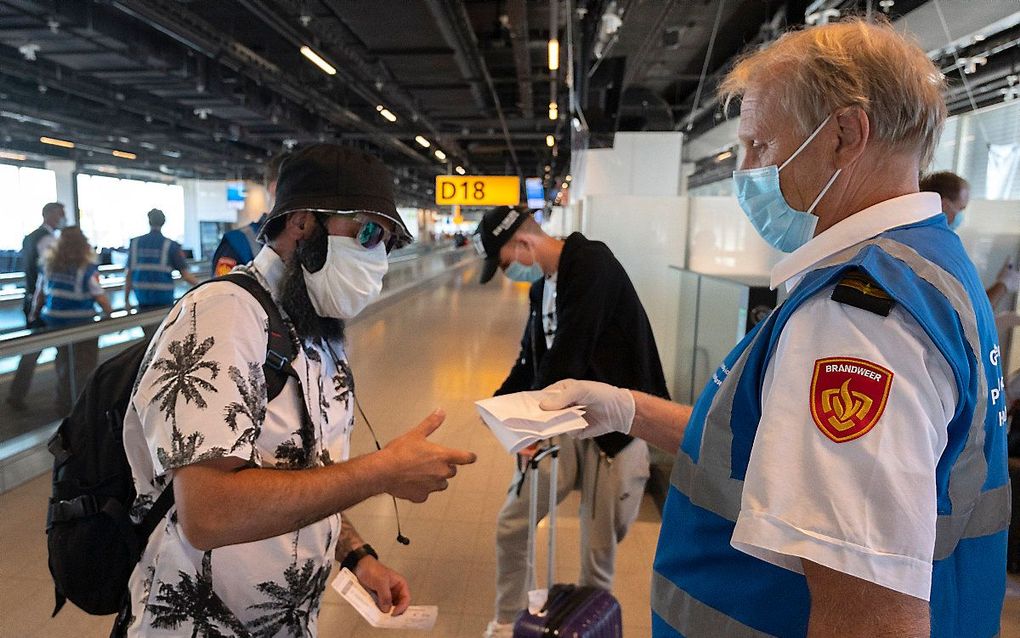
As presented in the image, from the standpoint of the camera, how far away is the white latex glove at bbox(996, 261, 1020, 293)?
14.0ft

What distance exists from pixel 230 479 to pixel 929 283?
1.12 m

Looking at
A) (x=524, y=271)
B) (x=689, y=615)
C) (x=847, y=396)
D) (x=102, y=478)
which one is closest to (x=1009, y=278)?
(x=524, y=271)

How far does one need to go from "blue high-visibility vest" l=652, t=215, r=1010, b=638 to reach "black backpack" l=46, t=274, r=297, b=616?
86 centimetres

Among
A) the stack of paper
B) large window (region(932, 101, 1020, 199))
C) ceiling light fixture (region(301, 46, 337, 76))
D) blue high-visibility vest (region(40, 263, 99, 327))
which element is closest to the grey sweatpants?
the stack of paper

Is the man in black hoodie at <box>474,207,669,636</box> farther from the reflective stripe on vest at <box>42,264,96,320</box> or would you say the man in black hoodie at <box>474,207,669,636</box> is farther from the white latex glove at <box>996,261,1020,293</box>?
the reflective stripe on vest at <box>42,264,96,320</box>

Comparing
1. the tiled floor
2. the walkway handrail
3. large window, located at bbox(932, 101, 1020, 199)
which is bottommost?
the tiled floor

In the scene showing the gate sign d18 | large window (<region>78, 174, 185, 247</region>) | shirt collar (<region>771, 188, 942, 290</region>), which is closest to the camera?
shirt collar (<region>771, 188, 942, 290</region>)

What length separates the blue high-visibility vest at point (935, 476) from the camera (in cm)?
74

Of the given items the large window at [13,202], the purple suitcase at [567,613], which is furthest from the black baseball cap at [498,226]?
the large window at [13,202]

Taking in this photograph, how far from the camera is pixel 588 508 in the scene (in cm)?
262

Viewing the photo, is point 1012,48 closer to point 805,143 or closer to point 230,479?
point 805,143

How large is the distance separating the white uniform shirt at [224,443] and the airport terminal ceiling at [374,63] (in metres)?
3.98

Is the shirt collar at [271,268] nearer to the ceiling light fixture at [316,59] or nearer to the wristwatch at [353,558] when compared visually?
the wristwatch at [353,558]

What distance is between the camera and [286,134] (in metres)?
17.2
